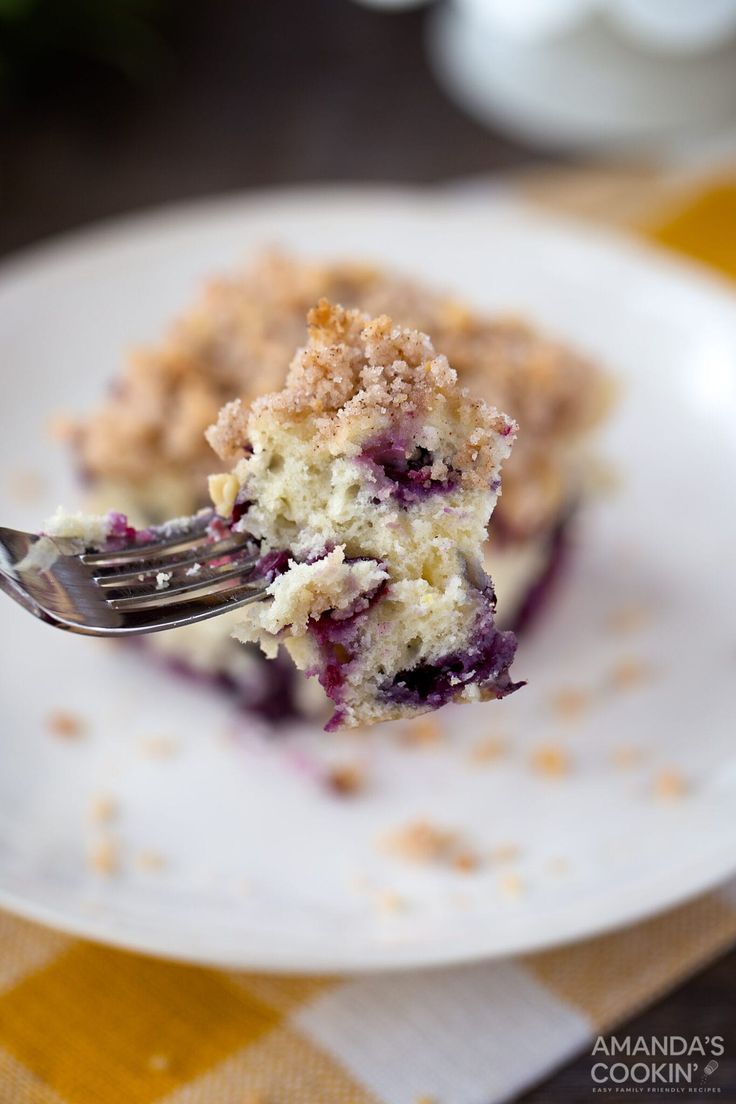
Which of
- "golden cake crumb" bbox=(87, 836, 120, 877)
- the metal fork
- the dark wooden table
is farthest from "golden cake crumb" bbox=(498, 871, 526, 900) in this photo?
the dark wooden table

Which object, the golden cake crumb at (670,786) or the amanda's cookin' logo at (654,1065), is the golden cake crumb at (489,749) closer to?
the golden cake crumb at (670,786)

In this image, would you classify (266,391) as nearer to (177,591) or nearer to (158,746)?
(158,746)

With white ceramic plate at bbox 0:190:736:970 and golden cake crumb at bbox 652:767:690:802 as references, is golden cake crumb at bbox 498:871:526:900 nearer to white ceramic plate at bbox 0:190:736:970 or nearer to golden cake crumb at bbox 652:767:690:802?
white ceramic plate at bbox 0:190:736:970

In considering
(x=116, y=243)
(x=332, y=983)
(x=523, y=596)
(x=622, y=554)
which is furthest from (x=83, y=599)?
(x=116, y=243)

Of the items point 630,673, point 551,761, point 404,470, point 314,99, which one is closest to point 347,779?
point 551,761

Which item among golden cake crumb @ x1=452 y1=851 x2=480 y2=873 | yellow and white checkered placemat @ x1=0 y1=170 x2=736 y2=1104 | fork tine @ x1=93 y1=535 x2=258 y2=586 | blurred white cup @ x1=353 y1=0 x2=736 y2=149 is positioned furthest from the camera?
blurred white cup @ x1=353 y1=0 x2=736 y2=149

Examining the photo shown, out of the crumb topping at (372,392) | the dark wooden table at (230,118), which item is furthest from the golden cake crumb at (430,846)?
the dark wooden table at (230,118)

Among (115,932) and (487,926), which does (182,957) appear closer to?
(115,932)
